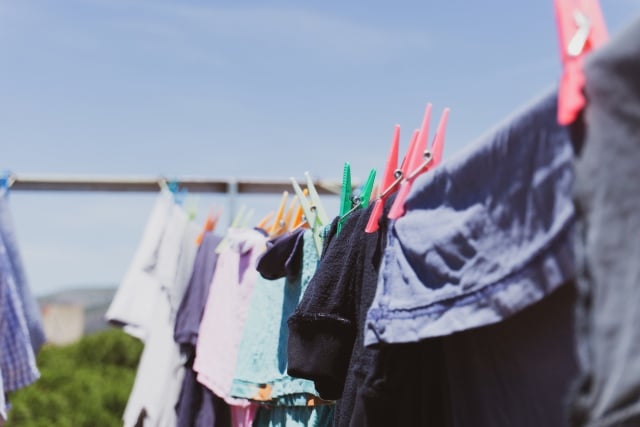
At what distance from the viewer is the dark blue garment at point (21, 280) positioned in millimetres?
2525

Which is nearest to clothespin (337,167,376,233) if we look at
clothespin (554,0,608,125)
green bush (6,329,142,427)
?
clothespin (554,0,608,125)

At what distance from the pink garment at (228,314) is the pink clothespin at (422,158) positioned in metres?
0.88

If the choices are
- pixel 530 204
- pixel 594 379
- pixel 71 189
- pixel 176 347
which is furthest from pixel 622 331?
pixel 71 189

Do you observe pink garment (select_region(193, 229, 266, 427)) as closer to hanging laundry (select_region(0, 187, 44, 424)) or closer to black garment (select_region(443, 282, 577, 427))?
hanging laundry (select_region(0, 187, 44, 424))

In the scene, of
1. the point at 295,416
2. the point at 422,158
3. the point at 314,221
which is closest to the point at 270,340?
the point at 295,416

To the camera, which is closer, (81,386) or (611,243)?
(611,243)

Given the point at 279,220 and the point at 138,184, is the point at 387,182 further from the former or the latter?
the point at 138,184

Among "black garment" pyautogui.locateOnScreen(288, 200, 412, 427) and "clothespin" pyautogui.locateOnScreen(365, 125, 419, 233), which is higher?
"clothespin" pyautogui.locateOnScreen(365, 125, 419, 233)

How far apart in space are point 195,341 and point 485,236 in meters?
1.63

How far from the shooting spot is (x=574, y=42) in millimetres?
829

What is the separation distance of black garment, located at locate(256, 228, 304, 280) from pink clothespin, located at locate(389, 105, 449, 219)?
18.6 inches

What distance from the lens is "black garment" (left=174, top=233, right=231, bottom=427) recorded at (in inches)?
93.7

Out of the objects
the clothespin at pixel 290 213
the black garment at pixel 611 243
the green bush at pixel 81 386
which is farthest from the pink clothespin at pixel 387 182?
the green bush at pixel 81 386

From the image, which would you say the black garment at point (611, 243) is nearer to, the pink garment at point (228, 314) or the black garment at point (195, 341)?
the pink garment at point (228, 314)
